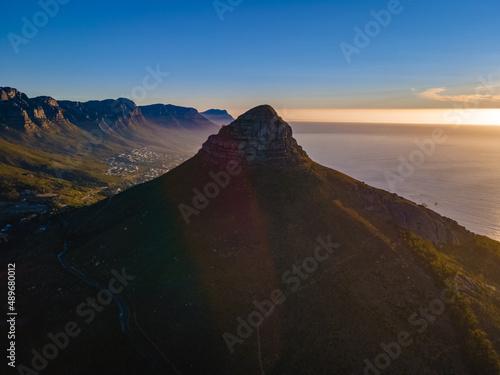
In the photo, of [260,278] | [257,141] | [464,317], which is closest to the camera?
[464,317]

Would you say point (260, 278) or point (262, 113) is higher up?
point (262, 113)

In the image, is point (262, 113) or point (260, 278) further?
point (262, 113)

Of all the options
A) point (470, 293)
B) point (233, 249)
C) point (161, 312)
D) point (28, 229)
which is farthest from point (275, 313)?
point (28, 229)

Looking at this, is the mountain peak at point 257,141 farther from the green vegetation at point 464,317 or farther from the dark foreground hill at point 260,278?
the green vegetation at point 464,317

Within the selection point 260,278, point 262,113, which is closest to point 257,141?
point 262,113

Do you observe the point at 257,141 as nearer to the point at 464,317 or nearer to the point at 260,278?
the point at 260,278

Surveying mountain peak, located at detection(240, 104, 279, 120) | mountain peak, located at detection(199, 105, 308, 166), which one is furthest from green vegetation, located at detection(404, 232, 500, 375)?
mountain peak, located at detection(240, 104, 279, 120)

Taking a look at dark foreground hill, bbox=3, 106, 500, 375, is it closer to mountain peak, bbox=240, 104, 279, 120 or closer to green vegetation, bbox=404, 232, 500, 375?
green vegetation, bbox=404, 232, 500, 375
